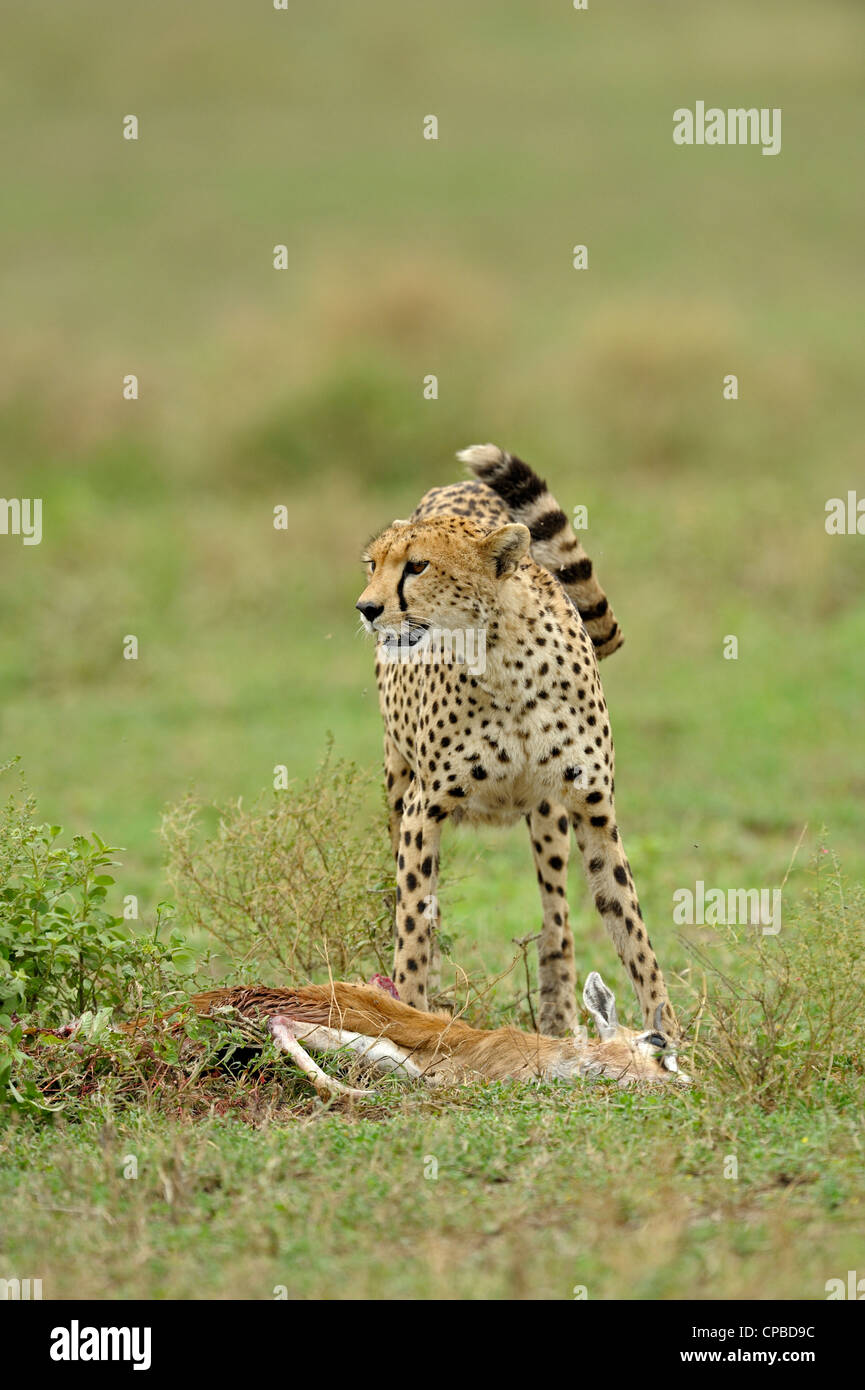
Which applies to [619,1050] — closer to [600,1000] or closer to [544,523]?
[600,1000]

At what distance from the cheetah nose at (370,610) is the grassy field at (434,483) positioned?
1151mm

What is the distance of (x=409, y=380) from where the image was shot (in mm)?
17219

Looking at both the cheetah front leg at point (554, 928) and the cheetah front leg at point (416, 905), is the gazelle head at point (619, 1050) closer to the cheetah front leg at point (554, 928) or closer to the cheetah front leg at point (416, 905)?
the cheetah front leg at point (416, 905)

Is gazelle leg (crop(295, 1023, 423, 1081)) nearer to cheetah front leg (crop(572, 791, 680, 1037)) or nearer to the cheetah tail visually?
cheetah front leg (crop(572, 791, 680, 1037))

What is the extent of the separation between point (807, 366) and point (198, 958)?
17453mm

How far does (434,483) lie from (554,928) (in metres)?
11.1

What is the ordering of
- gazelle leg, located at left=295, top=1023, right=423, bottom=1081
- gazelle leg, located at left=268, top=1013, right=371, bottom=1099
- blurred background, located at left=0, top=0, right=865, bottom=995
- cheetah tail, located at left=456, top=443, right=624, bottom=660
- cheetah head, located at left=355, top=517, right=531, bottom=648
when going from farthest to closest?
blurred background, located at left=0, top=0, right=865, bottom=995, cheetah tail, located at left=456, top=443, right=624, bottom=660, cheetah head, located at left=355, top=517, right=531, bottom=648, gazelle leg, located at left=295, top=1023, right=423, bottom=1081, gazelle leg, located at left=268, top=1013, right=371, bottom=1099

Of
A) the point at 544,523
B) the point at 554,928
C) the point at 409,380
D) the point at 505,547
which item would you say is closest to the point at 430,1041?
the point at 554,928

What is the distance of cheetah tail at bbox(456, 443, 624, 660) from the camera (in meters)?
5.57

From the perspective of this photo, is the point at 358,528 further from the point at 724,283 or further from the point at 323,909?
the point at 724,283

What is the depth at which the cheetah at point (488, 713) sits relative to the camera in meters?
5.04

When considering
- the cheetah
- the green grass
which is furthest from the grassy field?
the cheetah

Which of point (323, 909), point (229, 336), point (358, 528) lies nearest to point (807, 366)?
point (229, 336)
